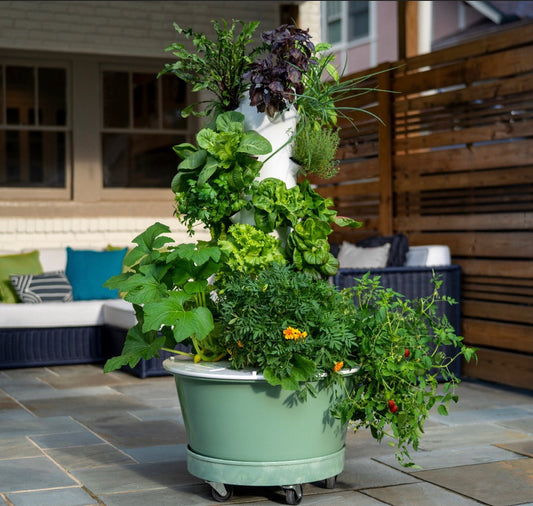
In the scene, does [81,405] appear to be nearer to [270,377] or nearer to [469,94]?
[270,377]

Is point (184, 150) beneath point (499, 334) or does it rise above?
above

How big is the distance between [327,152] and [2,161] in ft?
16.6

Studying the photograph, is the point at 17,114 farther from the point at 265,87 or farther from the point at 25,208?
the point at 265,87

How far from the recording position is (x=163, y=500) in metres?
3.25

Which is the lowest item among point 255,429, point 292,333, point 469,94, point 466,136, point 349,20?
point 255,429

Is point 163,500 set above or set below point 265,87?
below

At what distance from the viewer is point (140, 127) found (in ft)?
27.6

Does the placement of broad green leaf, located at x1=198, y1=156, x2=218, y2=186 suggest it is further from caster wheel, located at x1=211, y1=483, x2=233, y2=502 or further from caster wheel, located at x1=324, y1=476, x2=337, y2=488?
caster wheel, located at x1=324, y1=476, x2=337, y2=488

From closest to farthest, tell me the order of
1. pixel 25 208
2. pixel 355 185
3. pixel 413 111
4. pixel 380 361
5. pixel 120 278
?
pixel 380 361 < pixel 120 278 < pixel 413 111 < pixel 355 185 < pixel 25 208

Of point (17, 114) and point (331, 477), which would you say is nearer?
point (331, 477)

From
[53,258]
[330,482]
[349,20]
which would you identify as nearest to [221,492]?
[330,482]

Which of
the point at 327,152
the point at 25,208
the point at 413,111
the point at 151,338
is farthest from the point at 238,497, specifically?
the point at 25,208

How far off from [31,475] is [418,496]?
59.8 inches

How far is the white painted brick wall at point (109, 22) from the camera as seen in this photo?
7859mm
